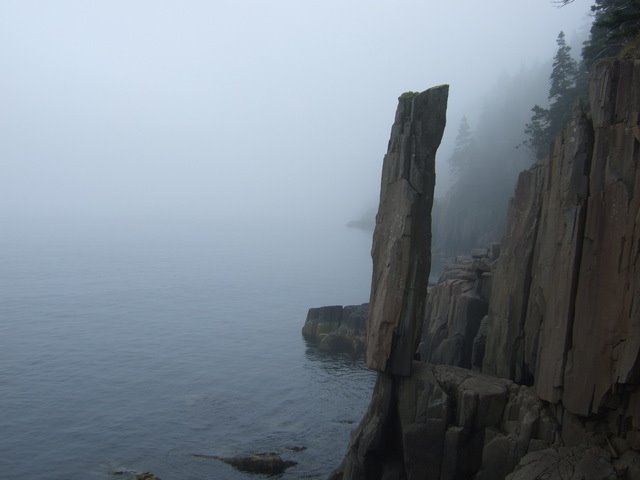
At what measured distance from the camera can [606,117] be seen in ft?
84.1

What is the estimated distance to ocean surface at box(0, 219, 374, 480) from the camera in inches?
1638

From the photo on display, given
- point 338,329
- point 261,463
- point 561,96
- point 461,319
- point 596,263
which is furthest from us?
point 338,329

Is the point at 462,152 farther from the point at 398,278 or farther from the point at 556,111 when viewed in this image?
the point at 398,278

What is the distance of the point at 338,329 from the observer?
240ft

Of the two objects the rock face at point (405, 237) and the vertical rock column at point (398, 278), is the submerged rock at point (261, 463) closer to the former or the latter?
the vertical rock column at point (398, 278)

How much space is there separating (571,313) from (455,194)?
117m

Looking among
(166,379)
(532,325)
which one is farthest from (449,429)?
(166,379)

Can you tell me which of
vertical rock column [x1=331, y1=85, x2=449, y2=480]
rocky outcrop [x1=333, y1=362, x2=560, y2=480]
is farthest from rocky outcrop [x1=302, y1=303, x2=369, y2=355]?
rocky outcrop [x1=333, y1=362, x2=560, y2=480]

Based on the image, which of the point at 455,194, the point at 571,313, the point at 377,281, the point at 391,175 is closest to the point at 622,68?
the point at 571,313

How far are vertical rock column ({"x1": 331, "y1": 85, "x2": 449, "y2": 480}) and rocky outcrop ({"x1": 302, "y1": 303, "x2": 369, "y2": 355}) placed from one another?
116ft

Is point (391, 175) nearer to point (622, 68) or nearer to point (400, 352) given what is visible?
point (400, 352)

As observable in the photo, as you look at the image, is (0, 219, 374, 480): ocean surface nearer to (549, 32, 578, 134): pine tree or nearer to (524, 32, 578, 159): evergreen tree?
(524, 32, 578, 159): evergreen tree

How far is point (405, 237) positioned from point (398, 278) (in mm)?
1901

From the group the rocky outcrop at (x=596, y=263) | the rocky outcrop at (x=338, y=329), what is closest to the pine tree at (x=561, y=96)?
the rocky outcrop at (x=338, y=329)
